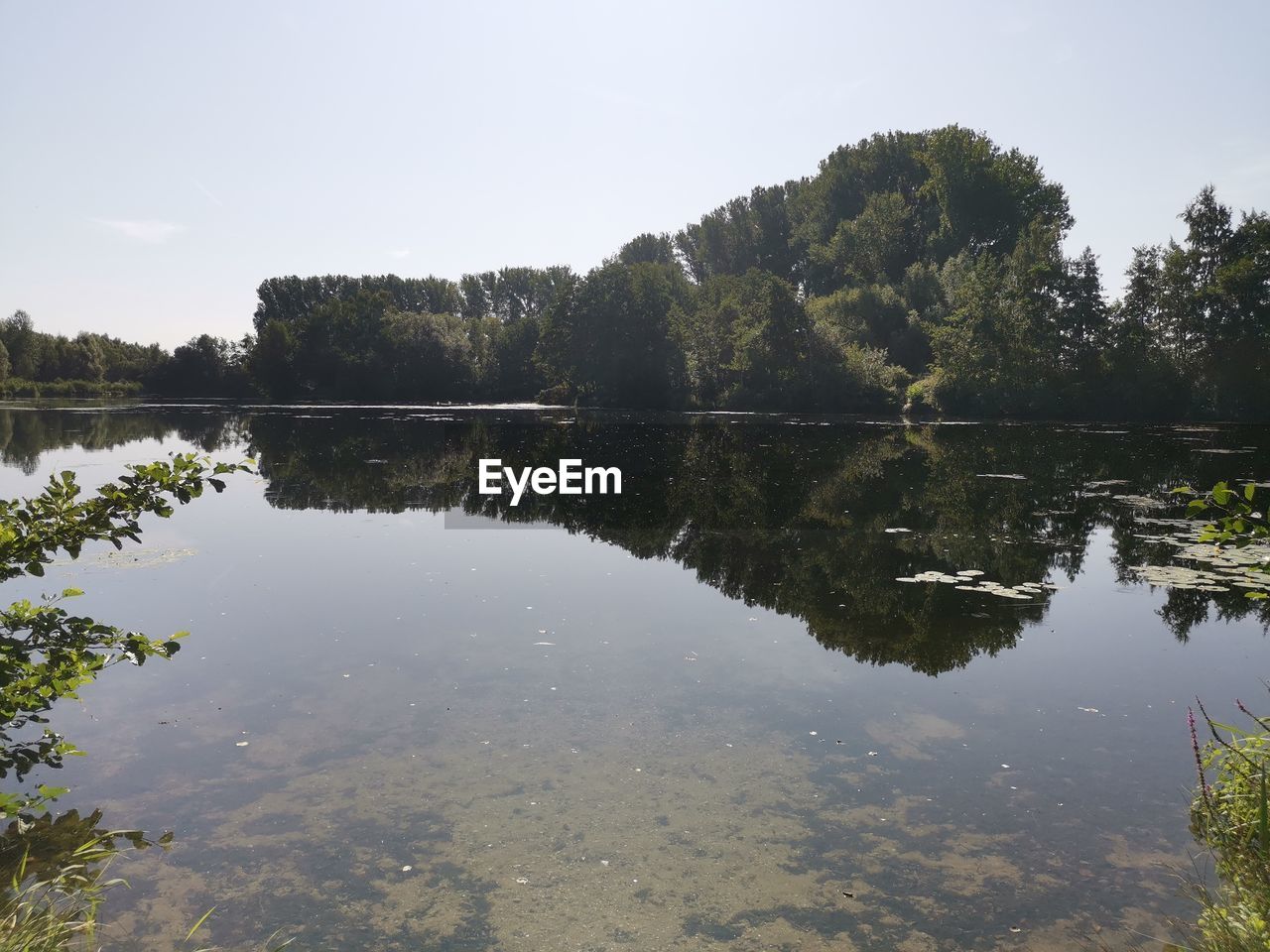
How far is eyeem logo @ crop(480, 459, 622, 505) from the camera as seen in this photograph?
23.0 meters

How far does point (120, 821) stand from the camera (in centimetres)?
589

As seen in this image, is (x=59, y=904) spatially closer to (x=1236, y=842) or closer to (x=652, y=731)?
(x=652, y=731)

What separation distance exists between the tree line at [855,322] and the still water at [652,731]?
1592 inches

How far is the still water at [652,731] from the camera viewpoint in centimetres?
507

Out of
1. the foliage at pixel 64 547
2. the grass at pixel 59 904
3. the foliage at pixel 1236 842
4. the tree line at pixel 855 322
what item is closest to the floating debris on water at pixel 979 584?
the foliage at pixel 1236 842

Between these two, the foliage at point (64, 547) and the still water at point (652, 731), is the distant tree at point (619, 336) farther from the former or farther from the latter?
the foliage at point (64, 547)

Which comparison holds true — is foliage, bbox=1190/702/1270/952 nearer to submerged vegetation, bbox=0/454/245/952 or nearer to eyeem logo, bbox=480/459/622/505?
submerged vegetation, bbox=0/454/245/952

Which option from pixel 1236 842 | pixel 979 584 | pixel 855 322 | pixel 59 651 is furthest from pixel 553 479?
pixel 855 322

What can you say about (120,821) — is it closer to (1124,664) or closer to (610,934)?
(610,934)

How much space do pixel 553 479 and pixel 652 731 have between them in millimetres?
18226

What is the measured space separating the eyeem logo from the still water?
538cm

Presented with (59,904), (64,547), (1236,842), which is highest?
(64,547)

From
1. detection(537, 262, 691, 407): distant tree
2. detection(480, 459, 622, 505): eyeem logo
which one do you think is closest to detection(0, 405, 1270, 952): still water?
detection(480, 459, 622, 505): eyeem logo

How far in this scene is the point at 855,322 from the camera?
64.4 meters
